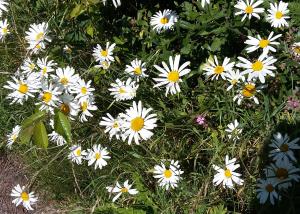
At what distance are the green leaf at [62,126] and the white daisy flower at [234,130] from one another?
2.75ft

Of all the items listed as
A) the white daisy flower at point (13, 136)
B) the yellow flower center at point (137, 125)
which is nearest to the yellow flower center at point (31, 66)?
the white daisy flower at point (13, 136)

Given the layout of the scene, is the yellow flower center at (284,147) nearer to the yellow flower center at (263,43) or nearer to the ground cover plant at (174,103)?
the ground cover plant at (174,103)

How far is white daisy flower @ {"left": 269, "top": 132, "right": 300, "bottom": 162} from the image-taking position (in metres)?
2.10

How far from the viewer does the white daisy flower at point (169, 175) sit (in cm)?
228

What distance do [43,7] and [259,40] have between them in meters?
1.50

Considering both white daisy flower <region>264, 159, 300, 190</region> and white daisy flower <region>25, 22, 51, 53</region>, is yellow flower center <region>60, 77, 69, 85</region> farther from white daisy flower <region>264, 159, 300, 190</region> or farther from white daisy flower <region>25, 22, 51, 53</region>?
white daisy flower <region>264, 159, 300, 190</region>

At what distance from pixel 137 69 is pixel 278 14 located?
0.76 meters

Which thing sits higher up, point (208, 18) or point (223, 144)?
point (208, 18)

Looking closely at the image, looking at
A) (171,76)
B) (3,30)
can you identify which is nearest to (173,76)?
(171,76)

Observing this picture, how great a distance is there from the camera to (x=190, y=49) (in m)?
2.40

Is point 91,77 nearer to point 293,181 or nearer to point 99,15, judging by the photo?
point 99,15

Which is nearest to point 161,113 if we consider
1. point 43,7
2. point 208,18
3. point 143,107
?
point 143,107

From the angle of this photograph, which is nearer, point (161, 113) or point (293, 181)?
point (293, 181)

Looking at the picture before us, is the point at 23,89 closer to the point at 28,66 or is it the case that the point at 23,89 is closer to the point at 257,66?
the point at 28,66
